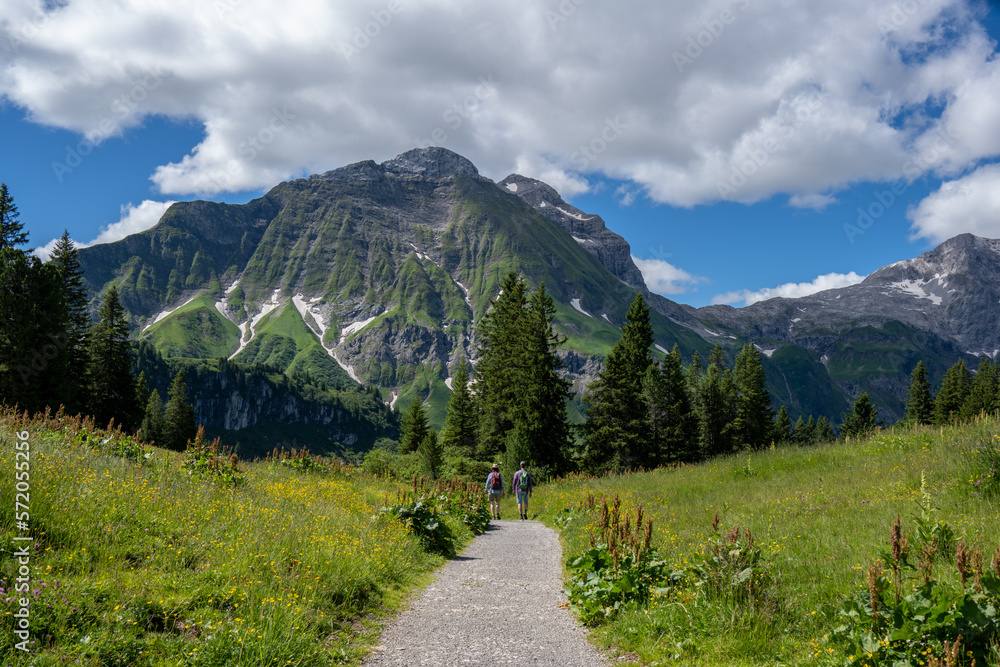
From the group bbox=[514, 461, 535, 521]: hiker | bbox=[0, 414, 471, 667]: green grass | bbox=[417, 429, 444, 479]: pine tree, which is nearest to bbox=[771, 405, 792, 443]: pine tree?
bbox=[417, 429, 444, 479]: pine tree

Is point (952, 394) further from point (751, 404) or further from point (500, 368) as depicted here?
point (500, 368)

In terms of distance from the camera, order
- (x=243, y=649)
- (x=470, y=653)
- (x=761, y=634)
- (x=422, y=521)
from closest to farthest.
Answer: (x=243, y=649) < (x=761, y=634) < (x=470, y=653) < (x=422, y=521)

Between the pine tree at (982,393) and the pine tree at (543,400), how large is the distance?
2157 inches

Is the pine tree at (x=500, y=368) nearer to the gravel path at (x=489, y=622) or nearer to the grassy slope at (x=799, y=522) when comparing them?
the grassy slope at (x=799, y=522)

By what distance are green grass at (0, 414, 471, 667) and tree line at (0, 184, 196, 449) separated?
87.9ft

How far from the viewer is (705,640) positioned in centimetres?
590

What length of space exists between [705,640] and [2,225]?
56273mm

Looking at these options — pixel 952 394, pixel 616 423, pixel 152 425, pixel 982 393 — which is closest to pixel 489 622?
pixel 616 423

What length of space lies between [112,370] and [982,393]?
10276cm

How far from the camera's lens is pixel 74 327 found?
1674 inches

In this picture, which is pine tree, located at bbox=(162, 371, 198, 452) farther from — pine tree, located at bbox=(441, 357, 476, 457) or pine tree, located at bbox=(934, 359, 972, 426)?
pine tree, located at bbox=(934, 359, 972, 426)

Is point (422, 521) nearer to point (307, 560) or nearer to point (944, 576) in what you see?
point (307, 560)

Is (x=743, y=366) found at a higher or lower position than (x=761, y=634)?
higher

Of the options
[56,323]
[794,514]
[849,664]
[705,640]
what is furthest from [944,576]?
[56,323]
